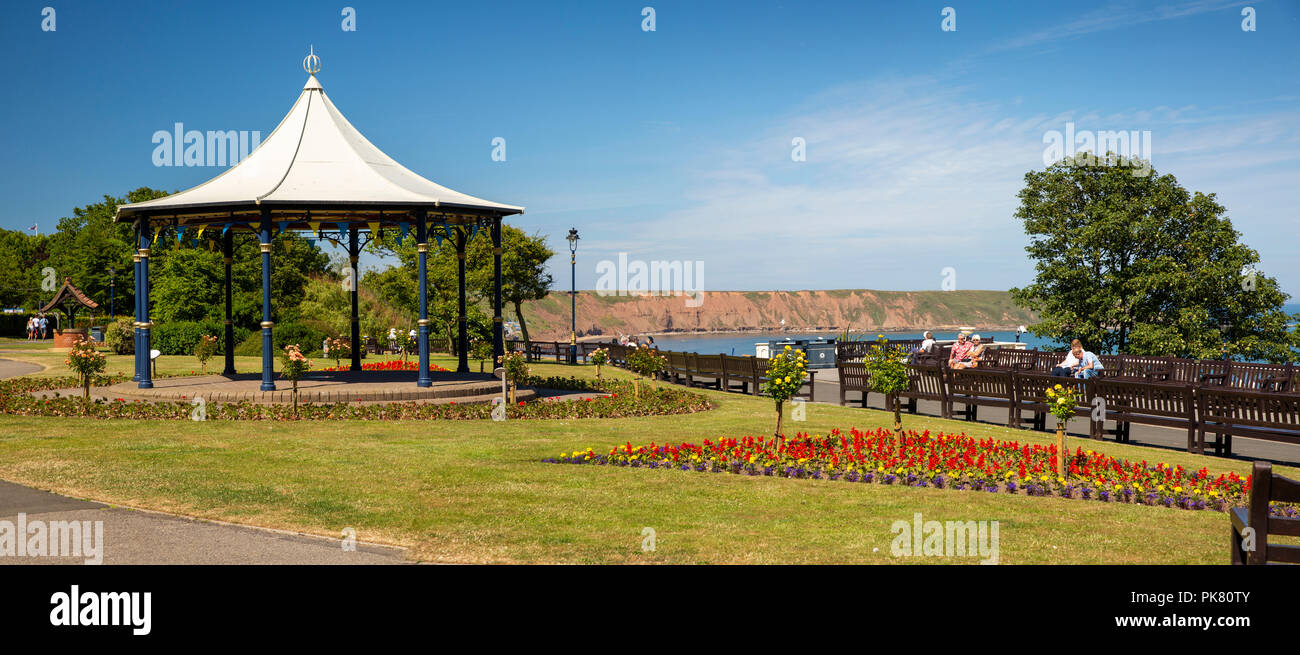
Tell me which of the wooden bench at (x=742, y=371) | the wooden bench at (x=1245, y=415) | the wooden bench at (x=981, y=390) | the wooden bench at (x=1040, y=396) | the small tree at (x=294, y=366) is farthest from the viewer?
the wooden bench at (x=742, y=371)

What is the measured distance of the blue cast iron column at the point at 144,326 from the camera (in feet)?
58.9

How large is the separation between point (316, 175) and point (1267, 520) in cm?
1749

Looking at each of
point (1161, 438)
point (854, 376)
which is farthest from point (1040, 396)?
point (854, 376)

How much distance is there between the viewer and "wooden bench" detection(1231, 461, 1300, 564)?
14.9 ft

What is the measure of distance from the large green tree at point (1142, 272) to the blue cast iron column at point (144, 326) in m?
26.6

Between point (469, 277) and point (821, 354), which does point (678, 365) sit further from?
point (469, 277)

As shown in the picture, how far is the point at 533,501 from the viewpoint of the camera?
823 centimetres

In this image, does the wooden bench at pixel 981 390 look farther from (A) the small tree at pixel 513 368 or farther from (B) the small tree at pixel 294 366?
(B) the small tree at pixel 294 366

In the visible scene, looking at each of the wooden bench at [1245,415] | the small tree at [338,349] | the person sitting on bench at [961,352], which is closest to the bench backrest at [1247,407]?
the wooden bench at [1245,415]

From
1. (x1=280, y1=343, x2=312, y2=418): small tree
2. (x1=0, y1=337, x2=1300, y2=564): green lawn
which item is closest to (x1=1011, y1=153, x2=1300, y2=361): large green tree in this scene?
(x1=0, y1=337, x2=1300, y2=564): green lawn

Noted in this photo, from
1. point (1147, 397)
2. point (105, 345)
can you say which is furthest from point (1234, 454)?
point (105, 345)

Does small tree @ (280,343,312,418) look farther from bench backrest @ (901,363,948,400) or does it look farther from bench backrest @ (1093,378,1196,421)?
bench backrest @ (1093,378,1196,421)

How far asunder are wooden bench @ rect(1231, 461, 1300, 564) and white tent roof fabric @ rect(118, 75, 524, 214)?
47.9ft

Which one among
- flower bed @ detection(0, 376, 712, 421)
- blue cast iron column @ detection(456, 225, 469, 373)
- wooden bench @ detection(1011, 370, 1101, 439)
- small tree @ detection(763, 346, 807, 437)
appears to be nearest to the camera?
small tree @ detection(763, 346, 807, 437)
